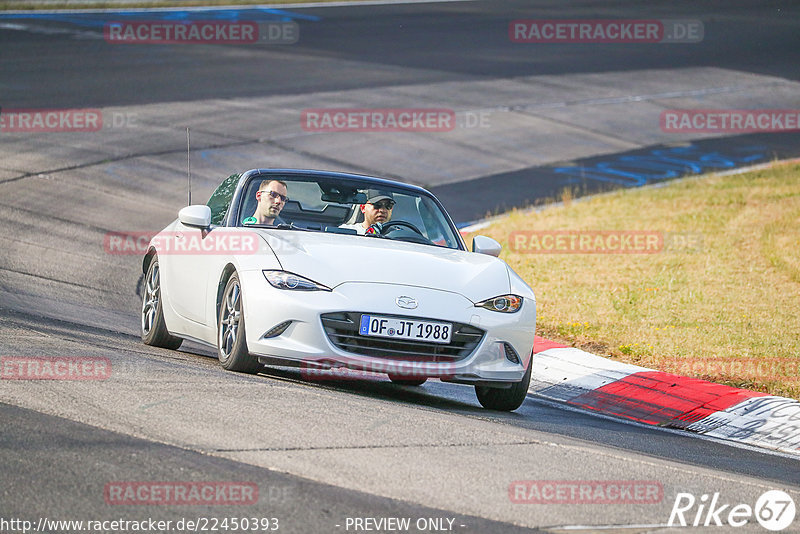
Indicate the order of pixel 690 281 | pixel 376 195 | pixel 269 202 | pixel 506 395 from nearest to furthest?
pixel 506 395
pixel 269 202
pixel 376 195
pixel 690 281

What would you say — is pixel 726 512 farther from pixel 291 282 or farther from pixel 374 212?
pixel 374 212

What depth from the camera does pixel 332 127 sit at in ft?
73.6

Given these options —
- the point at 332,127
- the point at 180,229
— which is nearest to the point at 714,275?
the point at 180,229

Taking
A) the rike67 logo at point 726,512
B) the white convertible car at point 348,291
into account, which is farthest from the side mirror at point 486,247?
the rike67 logo at point 726,512

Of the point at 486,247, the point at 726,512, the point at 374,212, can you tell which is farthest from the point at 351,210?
the point at 726,512

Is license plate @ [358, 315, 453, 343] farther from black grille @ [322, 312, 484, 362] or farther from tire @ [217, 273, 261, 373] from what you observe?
tire @ [217, 273, 261, 373]

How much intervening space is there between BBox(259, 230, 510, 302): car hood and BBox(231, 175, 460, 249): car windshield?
1.34ft

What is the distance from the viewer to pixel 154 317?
9516 millimetres

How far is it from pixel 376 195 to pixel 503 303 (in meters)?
1.61

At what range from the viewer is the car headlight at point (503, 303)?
25.1 ft

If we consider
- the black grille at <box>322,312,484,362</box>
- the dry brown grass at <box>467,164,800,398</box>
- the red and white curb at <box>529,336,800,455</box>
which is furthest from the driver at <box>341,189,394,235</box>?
the dry brown grass at <box>467,164,800,398</box>

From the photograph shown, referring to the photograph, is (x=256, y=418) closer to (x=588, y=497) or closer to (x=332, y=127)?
(x=588, y=497)

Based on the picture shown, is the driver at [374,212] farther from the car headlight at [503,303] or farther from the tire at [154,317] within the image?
the tire at [154,317]

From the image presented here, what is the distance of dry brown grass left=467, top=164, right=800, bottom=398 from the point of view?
10367 millimetres
